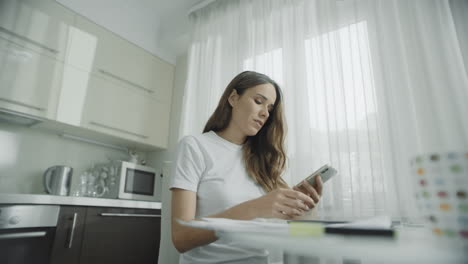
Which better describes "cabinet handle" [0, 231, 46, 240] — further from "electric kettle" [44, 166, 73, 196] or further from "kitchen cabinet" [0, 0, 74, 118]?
"kitchen cabinet" [0, 0, 74, 118]

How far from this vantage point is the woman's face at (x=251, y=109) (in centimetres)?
122

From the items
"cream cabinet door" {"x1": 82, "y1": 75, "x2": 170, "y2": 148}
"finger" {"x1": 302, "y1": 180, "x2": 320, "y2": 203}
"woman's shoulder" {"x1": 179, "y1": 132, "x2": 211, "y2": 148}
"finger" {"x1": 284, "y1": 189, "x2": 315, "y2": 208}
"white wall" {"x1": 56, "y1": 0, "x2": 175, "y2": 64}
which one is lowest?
"finger" {"x1": 284, "y1": 189, "x2": 315, "y2": 208}

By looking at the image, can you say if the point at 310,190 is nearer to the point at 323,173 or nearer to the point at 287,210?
the point at 323,173

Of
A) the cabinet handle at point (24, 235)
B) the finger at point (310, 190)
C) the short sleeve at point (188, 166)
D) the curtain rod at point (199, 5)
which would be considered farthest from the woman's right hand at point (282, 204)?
the curtain rod at point (199, 5)

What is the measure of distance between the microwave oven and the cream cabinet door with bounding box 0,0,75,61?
92 cm

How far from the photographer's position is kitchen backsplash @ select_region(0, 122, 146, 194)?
197cm

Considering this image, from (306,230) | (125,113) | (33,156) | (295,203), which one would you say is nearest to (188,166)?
(295,203)

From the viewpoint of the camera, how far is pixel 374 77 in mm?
1425

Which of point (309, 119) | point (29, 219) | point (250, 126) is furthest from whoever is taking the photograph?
point (309, 119)

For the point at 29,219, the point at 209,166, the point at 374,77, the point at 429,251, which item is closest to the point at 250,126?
the point at 209,166

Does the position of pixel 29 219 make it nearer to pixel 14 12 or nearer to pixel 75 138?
pixel 75 138

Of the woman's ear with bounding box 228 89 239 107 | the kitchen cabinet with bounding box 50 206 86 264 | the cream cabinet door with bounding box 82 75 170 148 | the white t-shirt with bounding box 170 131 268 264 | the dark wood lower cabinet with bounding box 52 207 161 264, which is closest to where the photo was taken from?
the white t-shirt with bounding box 170 131 268 264

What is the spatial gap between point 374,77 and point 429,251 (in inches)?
54.4

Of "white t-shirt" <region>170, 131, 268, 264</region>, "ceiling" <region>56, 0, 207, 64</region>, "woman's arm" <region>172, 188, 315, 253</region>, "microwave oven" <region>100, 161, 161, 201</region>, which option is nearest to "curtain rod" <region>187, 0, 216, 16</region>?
"ceiling" <region>56, 0, 207, 64</region>
